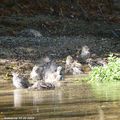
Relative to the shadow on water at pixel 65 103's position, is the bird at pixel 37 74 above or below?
above

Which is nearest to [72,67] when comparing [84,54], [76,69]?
[76,69]

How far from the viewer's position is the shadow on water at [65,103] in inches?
308

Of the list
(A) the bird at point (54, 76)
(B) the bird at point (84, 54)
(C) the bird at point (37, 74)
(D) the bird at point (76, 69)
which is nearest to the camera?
(A) the bird at point (54, 76)

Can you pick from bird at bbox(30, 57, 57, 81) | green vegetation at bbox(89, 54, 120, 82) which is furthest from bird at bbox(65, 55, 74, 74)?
green vegetation at bbox(89, 54, 120, 82)

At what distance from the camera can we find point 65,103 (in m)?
9.12

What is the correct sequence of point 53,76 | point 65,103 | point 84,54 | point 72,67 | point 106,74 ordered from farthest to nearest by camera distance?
point 84,54 → point 72,67 → point 53,76 → point 106,74 → point 65,103

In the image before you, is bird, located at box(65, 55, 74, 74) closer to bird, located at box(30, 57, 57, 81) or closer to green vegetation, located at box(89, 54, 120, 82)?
bird, located at box(30, 57, 57, 81)

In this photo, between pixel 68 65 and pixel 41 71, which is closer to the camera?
pixel 41 71

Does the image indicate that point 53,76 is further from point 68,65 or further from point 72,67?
point 68,65

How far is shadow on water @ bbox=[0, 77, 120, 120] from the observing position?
25.7 ft

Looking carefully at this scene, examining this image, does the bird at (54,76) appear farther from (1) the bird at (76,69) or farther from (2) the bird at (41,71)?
(1) the bird at (76,69)

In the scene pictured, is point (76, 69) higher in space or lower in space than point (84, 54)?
lower

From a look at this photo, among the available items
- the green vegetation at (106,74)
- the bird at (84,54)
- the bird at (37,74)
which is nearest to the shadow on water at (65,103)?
the green vegetation at (106,74)

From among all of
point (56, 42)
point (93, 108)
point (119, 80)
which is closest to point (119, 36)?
point (56, 42)
